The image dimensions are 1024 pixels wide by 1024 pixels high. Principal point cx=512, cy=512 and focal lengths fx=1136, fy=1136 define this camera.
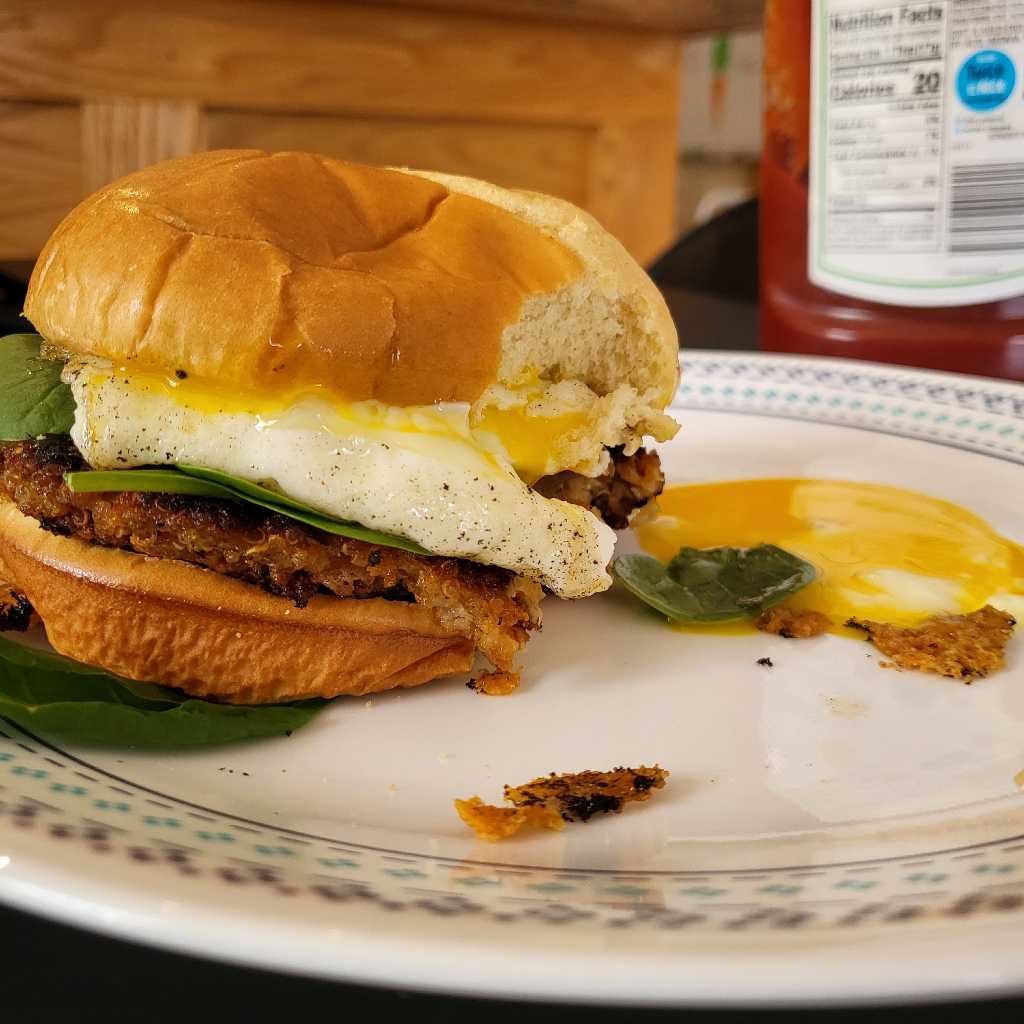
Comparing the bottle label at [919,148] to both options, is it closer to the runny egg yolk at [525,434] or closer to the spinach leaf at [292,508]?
the runny egg yolk at [525,434]

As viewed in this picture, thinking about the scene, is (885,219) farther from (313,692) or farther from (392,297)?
(313,692)

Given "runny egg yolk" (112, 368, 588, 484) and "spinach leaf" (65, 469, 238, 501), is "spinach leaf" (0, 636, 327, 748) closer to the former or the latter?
"spinach leaf" (65, 469, 238, 501)

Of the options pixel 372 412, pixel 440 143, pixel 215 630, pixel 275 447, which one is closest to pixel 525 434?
pixel 372 412

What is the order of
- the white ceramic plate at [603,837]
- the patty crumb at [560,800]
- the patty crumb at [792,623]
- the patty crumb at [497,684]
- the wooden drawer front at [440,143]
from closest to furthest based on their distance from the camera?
the white ceramic plate at [603,837] → the patty crumb at [560,800] → the patty crumb at [497,684] → the patty crumb at [792,623] → the wooden drawer front at [440,143]

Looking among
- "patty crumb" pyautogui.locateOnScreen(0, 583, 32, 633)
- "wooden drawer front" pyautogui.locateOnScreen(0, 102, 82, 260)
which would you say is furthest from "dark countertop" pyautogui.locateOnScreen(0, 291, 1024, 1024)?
"wooden drawer front" pyautogui.locateOnScreen(0, 102, 82, 260)

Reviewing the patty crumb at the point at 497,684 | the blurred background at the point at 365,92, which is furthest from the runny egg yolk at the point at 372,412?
the blurred background at the point at 365,92

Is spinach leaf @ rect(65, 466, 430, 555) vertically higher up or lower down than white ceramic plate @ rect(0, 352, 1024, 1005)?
higher up

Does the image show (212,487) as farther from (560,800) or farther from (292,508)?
(560,800)
